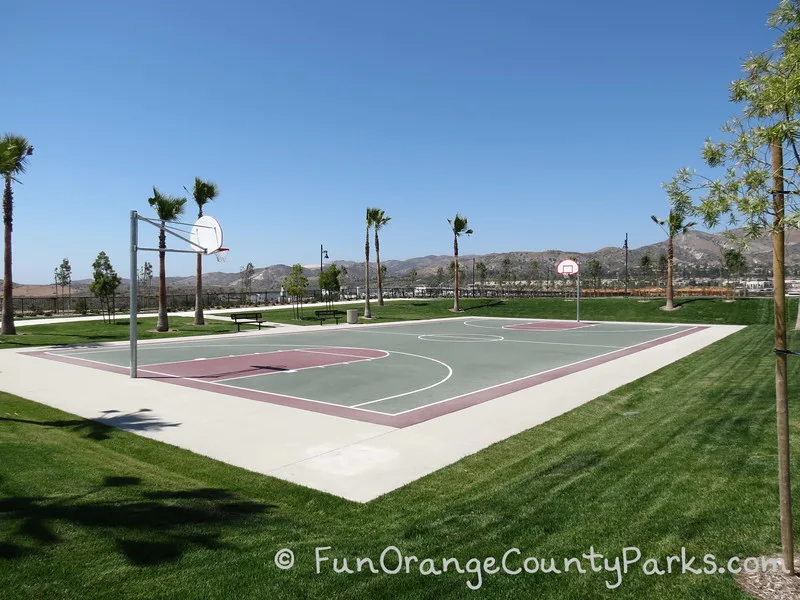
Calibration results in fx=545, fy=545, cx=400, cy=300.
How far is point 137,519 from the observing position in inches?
216

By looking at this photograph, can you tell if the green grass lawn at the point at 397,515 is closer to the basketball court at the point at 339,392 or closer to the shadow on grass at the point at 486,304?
the basketball court at the point at 339,392

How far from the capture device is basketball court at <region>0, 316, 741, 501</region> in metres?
8.62

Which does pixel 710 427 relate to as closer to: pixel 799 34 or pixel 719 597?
pixel 719 597

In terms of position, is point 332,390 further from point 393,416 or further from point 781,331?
point 781,331

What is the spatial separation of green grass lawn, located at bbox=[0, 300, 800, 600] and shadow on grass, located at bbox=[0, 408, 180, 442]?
362 millimetres

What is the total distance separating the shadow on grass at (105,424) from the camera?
9961 mm

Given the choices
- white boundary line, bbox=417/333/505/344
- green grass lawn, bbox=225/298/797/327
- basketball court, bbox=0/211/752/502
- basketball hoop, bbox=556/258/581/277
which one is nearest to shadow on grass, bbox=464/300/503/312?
green grass lawn, bbox=225/298/797/327

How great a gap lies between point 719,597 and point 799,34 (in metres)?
4.51

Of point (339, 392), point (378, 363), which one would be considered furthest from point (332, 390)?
point (378, 363)

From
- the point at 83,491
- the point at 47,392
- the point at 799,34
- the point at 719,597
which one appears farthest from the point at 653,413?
the point at 47,392

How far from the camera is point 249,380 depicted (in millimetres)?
15695

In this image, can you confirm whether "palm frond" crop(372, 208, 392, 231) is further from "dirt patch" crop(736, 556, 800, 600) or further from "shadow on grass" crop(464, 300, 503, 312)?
"dirt patch" crop(736, 556, 800, 600)

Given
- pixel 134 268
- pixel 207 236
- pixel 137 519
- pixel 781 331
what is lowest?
pixel 137 519

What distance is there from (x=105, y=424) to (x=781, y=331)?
35.8 feet
